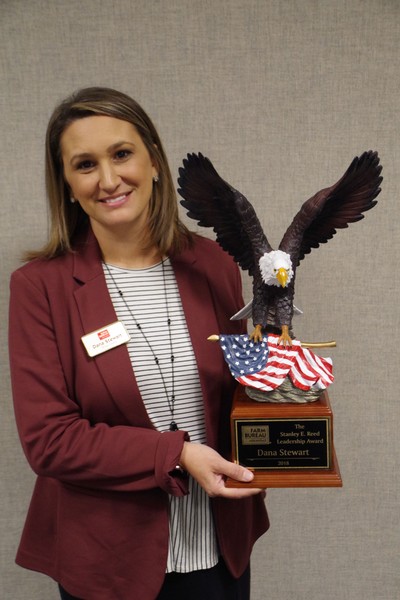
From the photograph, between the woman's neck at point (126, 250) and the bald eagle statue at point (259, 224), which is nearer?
the bald eagle statue at point (259, 224)

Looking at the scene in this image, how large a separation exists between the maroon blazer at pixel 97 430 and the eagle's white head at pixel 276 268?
8.1 inches

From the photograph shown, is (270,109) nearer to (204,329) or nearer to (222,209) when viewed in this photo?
(222,209)

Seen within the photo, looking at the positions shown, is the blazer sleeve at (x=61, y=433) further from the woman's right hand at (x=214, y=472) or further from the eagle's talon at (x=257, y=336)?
the eagle's talon at (x=257, y=336)

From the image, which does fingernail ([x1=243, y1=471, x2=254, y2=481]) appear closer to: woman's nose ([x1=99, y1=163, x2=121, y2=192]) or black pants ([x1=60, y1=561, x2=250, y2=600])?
black pants ([x1=60, y1=561, x2=250, y2=600])

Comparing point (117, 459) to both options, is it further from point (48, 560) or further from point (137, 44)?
point (137, 44)

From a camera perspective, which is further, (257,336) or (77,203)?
(77,203)

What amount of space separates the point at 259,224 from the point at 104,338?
1.27 feet

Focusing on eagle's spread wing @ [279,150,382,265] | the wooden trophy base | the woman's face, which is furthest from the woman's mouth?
the wooden trophy base

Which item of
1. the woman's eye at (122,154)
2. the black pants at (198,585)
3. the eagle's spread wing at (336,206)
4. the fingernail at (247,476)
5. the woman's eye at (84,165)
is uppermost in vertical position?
the woman's eye at (122,154)

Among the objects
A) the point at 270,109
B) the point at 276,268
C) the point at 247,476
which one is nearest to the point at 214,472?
the point at 247,476

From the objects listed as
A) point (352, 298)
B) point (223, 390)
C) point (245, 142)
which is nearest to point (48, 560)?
point (223, 390)

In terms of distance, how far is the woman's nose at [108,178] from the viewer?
1.21 meters

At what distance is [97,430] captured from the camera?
1.22 metres

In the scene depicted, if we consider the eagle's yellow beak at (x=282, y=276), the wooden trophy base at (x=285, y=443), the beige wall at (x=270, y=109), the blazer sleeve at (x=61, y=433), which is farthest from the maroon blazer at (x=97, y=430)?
the beige wall at (x=270, y=109)
